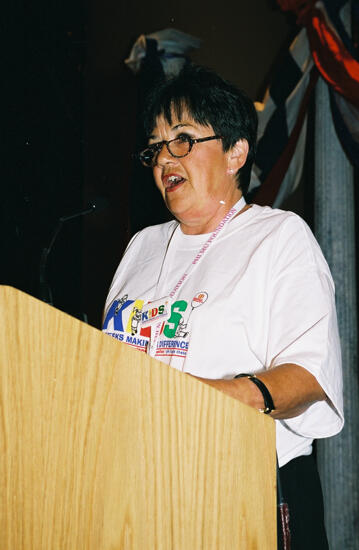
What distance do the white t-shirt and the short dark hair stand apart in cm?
25

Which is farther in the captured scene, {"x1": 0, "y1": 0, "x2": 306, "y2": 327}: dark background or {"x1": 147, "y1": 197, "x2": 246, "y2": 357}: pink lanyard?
{"x1": 0, "y1": 0, "x2": 306, "y2": 327}: dark background

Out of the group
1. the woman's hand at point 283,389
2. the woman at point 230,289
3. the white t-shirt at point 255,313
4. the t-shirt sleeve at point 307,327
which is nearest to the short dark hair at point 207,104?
the woman at point 230,289

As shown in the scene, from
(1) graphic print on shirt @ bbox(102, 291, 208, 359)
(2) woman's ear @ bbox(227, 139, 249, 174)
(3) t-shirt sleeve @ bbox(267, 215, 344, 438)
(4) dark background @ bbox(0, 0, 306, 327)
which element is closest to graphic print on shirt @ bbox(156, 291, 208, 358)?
(1) graphic print on shirt @ bbox(102, 291, 208, 359)

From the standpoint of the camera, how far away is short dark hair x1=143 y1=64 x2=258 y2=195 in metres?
1.60

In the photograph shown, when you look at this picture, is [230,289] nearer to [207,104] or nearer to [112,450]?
[207,104]

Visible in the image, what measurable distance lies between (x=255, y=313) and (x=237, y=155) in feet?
1.69

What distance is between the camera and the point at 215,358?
130cm

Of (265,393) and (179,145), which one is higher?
(179,145)

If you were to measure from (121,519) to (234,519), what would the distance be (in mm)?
164

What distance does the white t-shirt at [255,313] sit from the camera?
3.96ft

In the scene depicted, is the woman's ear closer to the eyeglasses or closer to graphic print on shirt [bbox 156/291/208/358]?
the eyeglasses

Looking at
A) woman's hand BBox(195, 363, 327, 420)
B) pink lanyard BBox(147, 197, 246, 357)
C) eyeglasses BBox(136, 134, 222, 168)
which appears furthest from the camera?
eyeglasses BBox(136, 134, 222, 168)

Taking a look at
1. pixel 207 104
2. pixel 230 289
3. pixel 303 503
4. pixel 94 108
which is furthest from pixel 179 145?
pixel 94 108

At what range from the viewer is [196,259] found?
1501 mm
